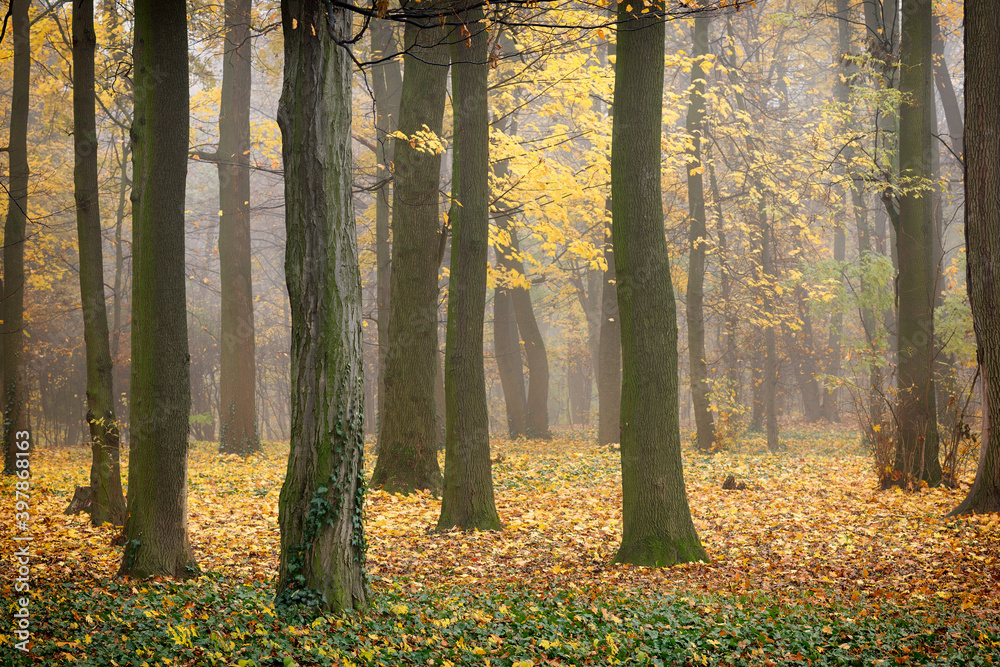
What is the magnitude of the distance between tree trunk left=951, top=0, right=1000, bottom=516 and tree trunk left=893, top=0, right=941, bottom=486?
1982mm

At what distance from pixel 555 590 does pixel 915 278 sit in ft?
25.5

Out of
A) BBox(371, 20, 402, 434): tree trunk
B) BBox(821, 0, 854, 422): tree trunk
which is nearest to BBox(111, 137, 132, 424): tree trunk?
BBox(371, 20, 402, 434): tree trunk

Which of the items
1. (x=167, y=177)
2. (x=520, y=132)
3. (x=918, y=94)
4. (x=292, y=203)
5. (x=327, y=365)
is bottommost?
(x=327, y=365)

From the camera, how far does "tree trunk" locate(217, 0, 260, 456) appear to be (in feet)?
50.5

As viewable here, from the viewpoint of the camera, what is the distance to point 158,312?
5566 mm

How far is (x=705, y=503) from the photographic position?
1003 centimetres

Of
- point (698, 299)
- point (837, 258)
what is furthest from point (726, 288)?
point (837, 258)

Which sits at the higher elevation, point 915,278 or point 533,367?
point 915,278

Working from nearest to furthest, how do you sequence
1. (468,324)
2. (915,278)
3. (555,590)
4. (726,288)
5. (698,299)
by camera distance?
1. (555,590)
2. (468,324)
3. (915,278)
4. (698,299)
5. (726,288)

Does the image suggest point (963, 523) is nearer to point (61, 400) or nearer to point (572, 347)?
point (61, 400)

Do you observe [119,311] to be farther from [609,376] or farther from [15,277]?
[609,376]

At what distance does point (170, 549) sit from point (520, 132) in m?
24.1

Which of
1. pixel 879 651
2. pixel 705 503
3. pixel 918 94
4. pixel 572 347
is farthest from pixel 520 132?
pixel 879 651

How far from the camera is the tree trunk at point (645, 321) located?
6.69 metres
